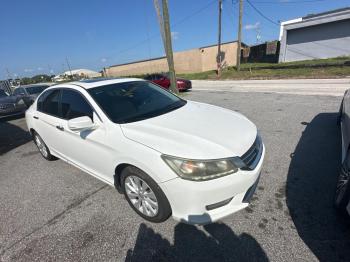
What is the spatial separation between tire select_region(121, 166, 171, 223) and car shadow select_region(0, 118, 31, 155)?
460 centimetres

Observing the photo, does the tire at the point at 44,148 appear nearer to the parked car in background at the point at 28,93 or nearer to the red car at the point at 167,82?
the parked car in background at the point at 28,93

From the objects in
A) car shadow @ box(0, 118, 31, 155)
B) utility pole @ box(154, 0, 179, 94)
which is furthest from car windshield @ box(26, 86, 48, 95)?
utility pole @ box(154, 0, 179, 94)

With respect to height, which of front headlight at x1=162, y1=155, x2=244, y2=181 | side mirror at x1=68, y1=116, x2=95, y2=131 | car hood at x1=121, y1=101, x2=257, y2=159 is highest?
side mirror at x1=68, y1=116, x2=95, y2=131

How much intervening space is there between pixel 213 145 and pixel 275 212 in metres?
1.19

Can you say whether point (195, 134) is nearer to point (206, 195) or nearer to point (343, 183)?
point (206, 195)

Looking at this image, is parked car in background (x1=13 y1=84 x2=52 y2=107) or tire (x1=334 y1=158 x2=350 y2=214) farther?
parked car in background (x1=13 y1=84 x2=52 y2=107)

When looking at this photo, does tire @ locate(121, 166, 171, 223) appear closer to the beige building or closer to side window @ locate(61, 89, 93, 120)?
side window @ locate(61, 89, 93, 120)

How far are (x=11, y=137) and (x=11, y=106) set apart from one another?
3.93 m

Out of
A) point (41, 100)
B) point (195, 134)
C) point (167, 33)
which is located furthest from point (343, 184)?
point (167, 33)

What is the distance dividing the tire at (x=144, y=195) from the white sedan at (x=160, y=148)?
0.01 m

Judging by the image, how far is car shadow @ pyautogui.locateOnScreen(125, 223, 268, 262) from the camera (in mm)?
1967

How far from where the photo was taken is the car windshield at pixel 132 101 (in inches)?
105

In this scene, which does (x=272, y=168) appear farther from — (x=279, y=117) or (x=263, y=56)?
(x=263, y=56)

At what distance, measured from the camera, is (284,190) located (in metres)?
2.78
